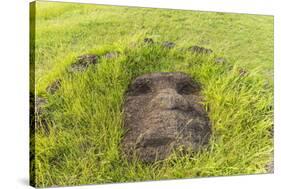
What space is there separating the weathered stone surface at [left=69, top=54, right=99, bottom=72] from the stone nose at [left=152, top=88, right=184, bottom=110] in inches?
A: 32.0

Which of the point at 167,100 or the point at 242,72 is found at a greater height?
the point at 242,72

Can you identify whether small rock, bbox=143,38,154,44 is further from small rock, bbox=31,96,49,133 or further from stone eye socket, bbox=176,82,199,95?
small rock, bbox=31,96,49,133

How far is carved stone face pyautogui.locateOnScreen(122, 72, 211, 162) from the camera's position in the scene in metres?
7.53

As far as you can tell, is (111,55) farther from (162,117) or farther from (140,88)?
(162,117)

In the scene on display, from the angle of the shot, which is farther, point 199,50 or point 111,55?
point 199,50

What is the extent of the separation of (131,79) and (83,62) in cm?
58

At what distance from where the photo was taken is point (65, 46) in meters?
7.31

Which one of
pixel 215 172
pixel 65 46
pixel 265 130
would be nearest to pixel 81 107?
pixel 65 46

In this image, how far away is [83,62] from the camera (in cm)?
737

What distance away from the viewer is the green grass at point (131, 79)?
718cm

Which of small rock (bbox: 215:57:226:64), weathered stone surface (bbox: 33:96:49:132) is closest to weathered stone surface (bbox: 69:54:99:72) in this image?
weathered stone surface (bbox: 33:96:49:132)

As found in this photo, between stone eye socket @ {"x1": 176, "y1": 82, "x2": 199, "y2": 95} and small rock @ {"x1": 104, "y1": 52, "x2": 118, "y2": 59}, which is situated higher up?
small rock @ {"x1": 104, "y1": 52, "x2": 118, "y2": 59}

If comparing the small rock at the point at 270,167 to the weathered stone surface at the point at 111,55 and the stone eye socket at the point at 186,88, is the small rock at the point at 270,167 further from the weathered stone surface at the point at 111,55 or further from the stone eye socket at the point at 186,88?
the weathered stone surface at the point at 111,55

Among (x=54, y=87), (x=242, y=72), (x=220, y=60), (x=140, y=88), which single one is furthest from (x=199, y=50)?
(x=54, y=87)
